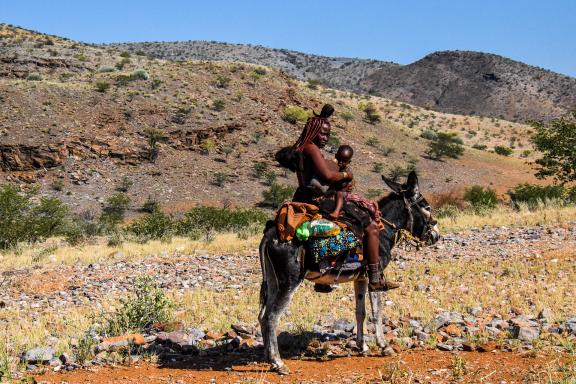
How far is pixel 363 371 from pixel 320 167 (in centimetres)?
253

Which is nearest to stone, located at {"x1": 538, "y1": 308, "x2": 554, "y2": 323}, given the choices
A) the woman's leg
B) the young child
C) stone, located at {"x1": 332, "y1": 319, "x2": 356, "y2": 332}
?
the woman's leg

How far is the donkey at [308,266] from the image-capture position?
23.0ft

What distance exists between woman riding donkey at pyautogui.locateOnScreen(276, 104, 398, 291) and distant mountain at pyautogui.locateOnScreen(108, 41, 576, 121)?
347 feet

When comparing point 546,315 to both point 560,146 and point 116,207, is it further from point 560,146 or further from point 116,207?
point 116,207

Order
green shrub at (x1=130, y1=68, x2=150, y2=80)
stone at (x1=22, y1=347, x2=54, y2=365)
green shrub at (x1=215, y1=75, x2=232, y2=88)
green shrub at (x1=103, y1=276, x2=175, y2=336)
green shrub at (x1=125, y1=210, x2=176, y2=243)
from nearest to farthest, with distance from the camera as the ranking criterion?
stone at (x1=22, y1=347, x2=54, y2=365) < green shrub at (x1=103, y1=276, x2=175, y2=336) < green shrub at (x1=125, y1=210, x2=176, y2=243) < green shrub at (x1=130, y1=68, x2=150, y2=80) < green shrub at (x1=215, y1=75, x2=232, y2=88)

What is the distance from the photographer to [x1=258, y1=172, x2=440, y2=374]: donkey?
701 cm

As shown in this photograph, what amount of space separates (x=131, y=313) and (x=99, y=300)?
3777mm

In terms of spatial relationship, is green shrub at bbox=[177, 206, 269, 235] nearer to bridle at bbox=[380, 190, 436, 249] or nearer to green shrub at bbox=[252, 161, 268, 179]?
green shrub at bbox=[252, 161, 268, 179]

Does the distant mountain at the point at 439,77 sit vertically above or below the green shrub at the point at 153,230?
above

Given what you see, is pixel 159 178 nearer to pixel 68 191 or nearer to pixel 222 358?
pixel 68 191

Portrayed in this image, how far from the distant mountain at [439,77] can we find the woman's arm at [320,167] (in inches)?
4172

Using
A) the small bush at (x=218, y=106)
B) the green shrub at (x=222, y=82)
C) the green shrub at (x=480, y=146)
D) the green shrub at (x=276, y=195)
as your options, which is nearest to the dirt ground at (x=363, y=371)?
the green shrub at (x=276, y=195)

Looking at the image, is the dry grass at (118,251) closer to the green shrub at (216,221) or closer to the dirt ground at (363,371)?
the green shrub at (216,221)

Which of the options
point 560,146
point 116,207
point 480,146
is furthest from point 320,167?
point 480,146
